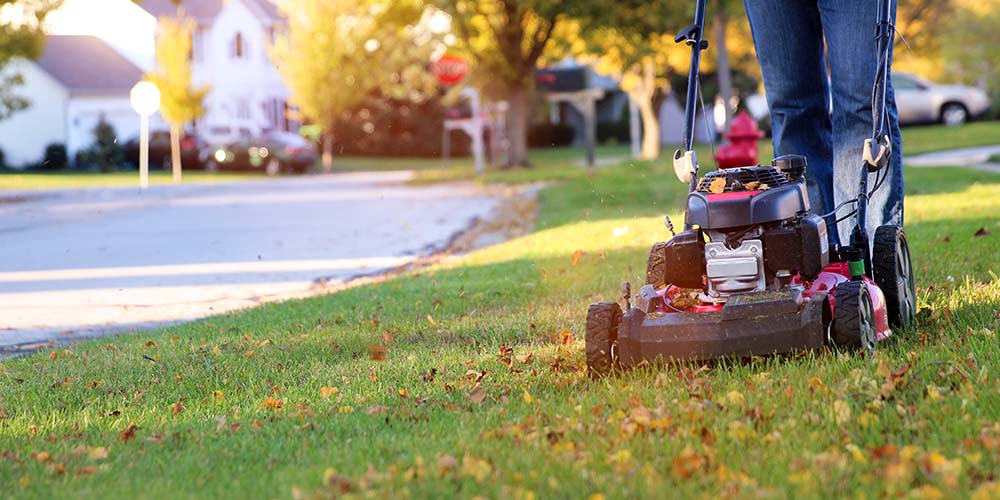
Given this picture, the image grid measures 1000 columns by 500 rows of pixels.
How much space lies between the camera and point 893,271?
461 centimetres

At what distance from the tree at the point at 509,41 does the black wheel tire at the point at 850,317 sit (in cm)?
2523

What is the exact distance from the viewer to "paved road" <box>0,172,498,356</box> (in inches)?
331

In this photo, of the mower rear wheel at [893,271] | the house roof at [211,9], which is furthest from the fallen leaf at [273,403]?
the house roof at [211,9]

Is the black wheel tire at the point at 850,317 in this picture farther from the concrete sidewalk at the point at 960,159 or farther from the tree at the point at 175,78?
the tree at the point at 175,78

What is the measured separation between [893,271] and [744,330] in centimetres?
82

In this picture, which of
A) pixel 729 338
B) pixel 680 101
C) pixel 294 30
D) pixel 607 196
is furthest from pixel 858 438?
pixel 680 101

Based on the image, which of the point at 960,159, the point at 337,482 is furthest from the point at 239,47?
the point at 337,482

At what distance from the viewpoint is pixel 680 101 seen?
2397 inches

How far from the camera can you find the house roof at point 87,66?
51.6 metres

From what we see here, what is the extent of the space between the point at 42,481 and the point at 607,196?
1376 cm

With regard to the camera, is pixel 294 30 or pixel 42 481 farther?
pixel 294 30

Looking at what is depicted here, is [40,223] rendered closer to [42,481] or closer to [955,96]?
[42,481]

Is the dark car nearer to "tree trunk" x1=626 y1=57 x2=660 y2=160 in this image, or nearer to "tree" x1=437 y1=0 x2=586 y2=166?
"tree trunk" x1=626 y1=57 x2=660 y2=160

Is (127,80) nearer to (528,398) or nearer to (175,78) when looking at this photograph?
(175,78)
